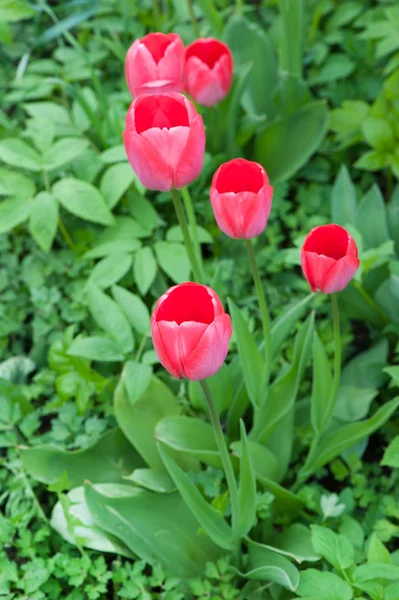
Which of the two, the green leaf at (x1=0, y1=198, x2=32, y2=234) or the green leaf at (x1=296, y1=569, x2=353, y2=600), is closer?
the green leaf at (x1=296, y1=569, x2=353, y2=600)

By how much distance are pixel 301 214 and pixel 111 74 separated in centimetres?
86

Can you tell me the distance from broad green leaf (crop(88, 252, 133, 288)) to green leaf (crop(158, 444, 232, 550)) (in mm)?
525

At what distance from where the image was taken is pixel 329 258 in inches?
40.0

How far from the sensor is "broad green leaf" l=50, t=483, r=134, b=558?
128cm

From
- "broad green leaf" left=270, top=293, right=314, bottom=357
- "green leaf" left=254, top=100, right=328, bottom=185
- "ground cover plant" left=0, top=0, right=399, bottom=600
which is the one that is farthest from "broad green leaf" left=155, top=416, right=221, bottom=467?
"green leaf" left=254, top=100, right=328, bottom=185

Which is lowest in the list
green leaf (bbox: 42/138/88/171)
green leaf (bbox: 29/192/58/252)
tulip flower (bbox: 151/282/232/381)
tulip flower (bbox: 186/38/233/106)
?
green leaf (bbox: 29/192/58/252)

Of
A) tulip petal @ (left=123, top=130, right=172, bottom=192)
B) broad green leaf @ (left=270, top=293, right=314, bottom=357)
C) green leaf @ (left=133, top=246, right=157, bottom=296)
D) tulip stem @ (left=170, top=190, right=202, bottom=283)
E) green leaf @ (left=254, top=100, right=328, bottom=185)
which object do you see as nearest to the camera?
tulip petal @ (left=123, top=130, right=172, bottom=192)

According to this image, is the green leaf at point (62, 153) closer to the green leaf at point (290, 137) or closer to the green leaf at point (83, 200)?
the green leaf at point (83, 200)

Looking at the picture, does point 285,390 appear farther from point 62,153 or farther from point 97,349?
point 62,153

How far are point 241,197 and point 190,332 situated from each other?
24 cm

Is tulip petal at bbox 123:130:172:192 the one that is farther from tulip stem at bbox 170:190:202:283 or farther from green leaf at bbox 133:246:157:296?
green leaf at bbox 133:246:157:296

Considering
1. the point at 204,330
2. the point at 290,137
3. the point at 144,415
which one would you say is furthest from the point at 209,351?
the point at 290,137

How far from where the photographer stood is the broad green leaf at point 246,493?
112 centimetres

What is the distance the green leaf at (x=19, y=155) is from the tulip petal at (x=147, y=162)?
0.69m
